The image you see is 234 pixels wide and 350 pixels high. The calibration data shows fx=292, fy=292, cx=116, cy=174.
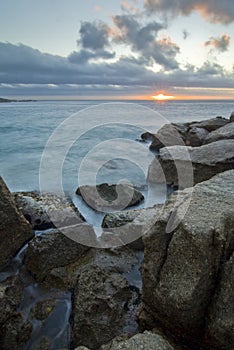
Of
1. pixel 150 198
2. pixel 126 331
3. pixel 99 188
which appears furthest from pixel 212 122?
pixel 126 331

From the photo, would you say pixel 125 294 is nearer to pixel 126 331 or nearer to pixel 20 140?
pixel 126 331

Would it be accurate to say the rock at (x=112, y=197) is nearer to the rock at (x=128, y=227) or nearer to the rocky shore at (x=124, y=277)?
the rocky shore at (x=124, y=277)

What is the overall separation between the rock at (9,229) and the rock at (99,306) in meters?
1.36

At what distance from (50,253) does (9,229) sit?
0.74 meters

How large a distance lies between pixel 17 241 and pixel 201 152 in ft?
16.5

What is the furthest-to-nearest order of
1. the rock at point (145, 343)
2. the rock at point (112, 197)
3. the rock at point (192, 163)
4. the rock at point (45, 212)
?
the rock at point (192, 163) < the rock at point (112, 197) < the rock at point (45, 212) < the rock at point (145, 343)

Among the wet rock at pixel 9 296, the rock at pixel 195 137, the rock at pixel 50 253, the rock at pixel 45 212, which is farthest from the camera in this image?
the rock at pixel 195 137

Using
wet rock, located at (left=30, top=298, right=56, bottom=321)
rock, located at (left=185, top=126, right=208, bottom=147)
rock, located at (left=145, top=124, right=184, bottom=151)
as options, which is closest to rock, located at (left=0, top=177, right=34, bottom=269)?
wet rock, located at (left=30, top=298, right=56, bottom=321)

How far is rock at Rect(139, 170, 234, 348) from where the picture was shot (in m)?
2.73

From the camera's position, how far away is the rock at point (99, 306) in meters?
3.35

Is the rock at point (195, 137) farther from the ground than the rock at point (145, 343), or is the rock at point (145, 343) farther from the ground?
the rock at point (145, 343)

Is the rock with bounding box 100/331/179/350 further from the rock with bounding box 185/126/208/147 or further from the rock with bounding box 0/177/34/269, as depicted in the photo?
the rock with bounding box 185/126/208/147

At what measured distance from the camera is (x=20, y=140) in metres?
18.0

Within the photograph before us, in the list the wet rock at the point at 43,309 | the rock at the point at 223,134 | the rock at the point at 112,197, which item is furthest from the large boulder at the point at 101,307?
the rock at the point at 223,134
